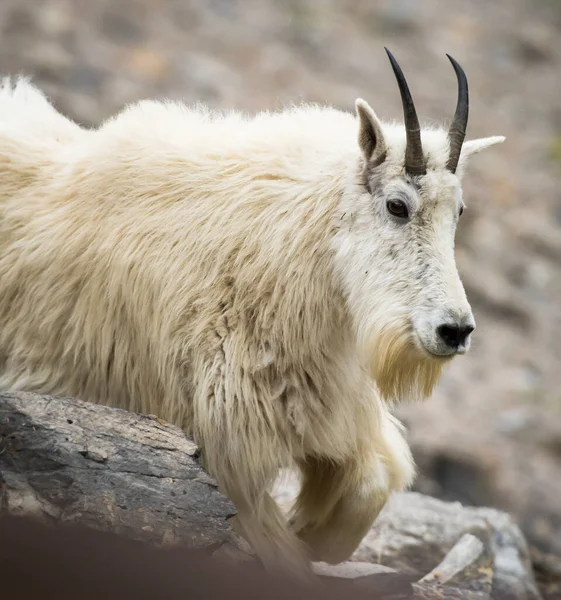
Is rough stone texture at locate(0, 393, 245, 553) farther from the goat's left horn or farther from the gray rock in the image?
the gray rock

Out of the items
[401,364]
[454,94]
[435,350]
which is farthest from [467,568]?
[454,94]

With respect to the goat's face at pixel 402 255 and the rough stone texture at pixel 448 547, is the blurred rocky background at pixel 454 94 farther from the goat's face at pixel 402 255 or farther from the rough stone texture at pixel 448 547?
the goat's face at pixel 402 255

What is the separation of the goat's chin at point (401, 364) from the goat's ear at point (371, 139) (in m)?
0.88

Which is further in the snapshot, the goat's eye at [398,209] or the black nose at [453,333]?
the goat's eye at [398,209]

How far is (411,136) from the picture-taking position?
16.1 ft

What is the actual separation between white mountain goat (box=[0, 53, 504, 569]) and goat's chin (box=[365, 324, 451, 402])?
11 mm

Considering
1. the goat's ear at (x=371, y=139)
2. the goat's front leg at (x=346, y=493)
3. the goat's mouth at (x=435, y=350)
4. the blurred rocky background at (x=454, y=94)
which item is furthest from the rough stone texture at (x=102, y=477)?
the blurred rocky background at (x=454, y=94)

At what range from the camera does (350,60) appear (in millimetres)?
14984

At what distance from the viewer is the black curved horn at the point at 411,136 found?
16.0 feet

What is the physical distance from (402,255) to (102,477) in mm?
1859

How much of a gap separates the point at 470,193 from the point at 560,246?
1428 millimetres

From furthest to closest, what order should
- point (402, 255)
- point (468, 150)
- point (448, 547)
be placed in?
1. point (448, 547)
2. point (468, 150)
3. point (402, 255)

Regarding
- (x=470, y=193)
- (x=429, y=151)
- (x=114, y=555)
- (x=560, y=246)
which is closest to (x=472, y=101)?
(x=470, y=193)

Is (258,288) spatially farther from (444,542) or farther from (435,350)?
(444,542)
